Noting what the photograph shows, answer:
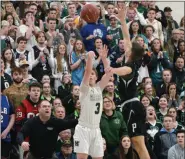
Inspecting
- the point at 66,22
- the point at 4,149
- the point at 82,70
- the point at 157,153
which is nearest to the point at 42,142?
the point at 4,149

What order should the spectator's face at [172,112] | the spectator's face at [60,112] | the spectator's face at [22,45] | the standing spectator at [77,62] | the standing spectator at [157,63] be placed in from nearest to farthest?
the spectator's face at [60,112] → the spectator's face at [172,112] → the spectator's face at [22,45] → the standing spectator at [77,62] → the standing spectator at [157,63]

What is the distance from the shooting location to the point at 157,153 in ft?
42.0

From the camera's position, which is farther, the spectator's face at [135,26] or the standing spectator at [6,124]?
the spectator's face at [135,26]

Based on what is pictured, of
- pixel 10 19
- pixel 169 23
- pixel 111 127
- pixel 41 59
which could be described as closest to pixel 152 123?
pixel 111 127

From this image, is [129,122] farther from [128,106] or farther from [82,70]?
[82,70]

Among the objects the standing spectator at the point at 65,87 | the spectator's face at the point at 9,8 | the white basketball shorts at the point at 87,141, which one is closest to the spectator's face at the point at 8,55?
the standing spectator at the point at 65,87

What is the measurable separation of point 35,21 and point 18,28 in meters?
0.93

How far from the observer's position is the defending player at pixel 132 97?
34.9 ft

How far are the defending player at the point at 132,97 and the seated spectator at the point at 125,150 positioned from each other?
395 mm

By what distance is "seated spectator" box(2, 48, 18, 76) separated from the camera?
43.4 ft

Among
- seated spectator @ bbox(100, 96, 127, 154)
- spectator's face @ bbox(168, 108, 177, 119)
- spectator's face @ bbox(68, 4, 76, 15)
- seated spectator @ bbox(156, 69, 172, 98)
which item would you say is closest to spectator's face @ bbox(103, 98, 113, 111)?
seated spectator @ bbox(100, 96, 127, 154)

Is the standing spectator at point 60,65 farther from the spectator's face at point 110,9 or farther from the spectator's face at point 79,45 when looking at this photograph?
the spectator's face at point 110,9

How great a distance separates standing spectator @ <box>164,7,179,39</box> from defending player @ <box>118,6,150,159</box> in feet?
20.1

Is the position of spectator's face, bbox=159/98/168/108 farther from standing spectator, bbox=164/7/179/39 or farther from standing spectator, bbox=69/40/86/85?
standing spectator, bbox=164/7/179/39
